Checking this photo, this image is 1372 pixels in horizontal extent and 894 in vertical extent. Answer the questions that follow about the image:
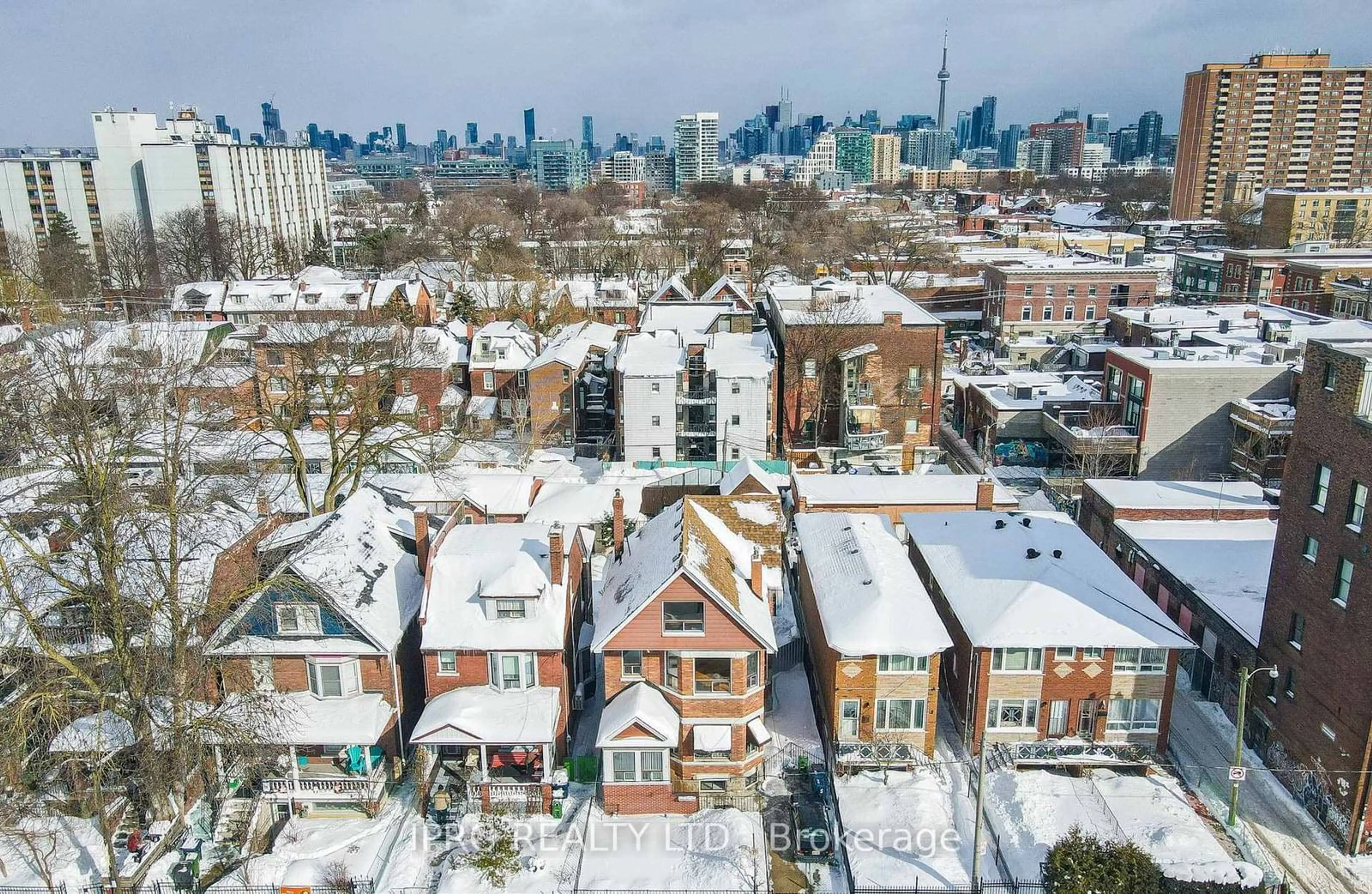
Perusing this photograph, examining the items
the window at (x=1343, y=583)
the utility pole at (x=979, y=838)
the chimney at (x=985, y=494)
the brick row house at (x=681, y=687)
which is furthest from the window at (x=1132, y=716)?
the chimney at (x=985, y=494)

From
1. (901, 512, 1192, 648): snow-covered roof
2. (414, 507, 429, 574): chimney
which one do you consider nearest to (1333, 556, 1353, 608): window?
(901, 512, 1192, 648): snow-covered roof

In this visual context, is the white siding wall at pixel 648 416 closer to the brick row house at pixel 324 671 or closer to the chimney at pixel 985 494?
the chimney at pixel 985 494

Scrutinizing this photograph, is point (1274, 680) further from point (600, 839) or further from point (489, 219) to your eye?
point (489, 219)

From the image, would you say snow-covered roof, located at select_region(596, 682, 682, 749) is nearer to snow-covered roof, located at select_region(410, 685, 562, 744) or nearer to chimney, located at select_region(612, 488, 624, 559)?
snow-covered roof, located at select_region(410, 685, 562, 744)

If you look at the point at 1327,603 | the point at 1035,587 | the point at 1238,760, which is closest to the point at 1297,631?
the point at 1327,603

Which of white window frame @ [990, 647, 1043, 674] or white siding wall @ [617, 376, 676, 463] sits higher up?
white siding wall @ [617, 376, 676, 463]

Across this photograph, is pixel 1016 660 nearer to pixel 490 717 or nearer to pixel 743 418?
pixel 490 717


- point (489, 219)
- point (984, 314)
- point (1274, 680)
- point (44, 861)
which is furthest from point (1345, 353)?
point (489, 219)
